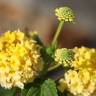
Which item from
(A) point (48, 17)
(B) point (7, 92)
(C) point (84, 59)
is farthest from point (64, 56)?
(A) point (48, 17)

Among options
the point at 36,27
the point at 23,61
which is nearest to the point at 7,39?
the point at 23,61

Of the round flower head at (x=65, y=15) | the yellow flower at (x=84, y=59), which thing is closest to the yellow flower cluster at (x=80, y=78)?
the yellow flower at (x=84, y=59)

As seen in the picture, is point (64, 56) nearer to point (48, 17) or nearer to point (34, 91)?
point (34, 91)

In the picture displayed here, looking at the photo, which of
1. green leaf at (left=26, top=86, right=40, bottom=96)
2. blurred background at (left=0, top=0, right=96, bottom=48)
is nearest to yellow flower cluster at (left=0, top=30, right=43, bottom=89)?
green leaf at (left=26, top=86, right=40, bottom=96)

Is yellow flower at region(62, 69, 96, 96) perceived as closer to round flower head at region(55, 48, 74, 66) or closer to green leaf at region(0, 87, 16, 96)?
round flower head at region(55, 48, 74, 66)

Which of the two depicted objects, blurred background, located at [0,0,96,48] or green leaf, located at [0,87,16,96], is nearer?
green leaf, located at [0,87,16,96]

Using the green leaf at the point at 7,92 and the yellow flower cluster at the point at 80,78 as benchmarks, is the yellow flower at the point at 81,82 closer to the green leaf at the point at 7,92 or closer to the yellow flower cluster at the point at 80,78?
the yellow flower cluster at the point at 80,78

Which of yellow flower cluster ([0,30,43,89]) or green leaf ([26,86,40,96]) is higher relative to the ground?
yellow flower cluster ([0,30,43,89])
